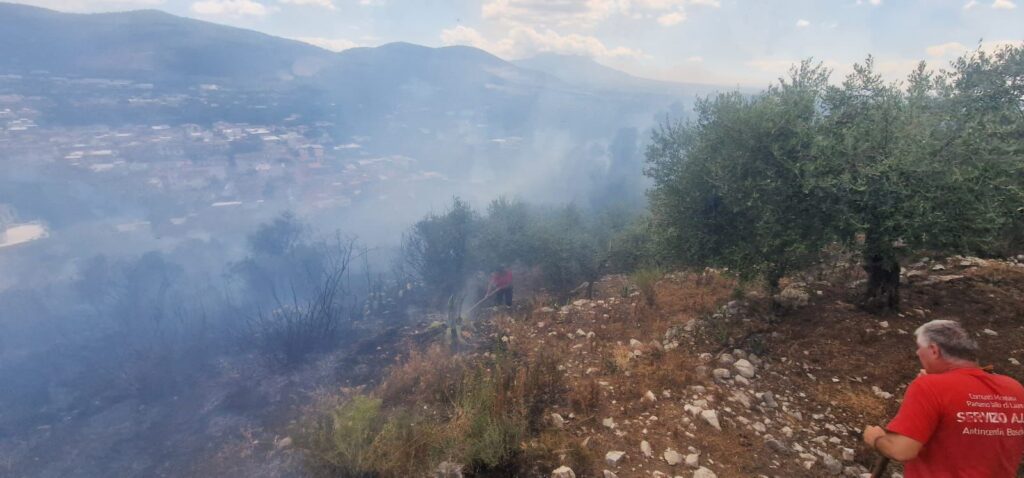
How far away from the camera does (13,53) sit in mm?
45781

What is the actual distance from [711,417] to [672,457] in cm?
92

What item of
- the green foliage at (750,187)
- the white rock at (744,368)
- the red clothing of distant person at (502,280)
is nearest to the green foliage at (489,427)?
the white rock at (744,368)

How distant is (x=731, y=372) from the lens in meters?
6.33

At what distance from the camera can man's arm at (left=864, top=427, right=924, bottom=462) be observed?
2.66m

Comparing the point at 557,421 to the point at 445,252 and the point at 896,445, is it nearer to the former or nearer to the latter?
the point at 896,445

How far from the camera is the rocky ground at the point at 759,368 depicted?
4.76 m

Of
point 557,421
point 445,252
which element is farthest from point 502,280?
point 557,421

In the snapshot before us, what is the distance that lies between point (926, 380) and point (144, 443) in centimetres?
1174

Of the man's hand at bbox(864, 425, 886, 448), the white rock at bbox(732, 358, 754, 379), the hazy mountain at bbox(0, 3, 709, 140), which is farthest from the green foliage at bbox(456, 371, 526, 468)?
the hazy mountain at bbox(0, 3, 709, 140)

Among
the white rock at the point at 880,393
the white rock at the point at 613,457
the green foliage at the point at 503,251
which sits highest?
the white rock at the point at 880,393

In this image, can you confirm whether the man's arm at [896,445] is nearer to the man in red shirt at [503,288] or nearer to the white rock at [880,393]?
the white rock at [880,393]

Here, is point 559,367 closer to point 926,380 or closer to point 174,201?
point 926,380

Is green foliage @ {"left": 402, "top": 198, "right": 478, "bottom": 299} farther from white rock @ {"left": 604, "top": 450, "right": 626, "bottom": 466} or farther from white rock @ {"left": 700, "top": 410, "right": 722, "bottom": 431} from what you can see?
white rock @ {"left": 604, "top": 450, "right": 626, "bottom": 466}

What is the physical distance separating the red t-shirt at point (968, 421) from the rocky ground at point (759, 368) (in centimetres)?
209
